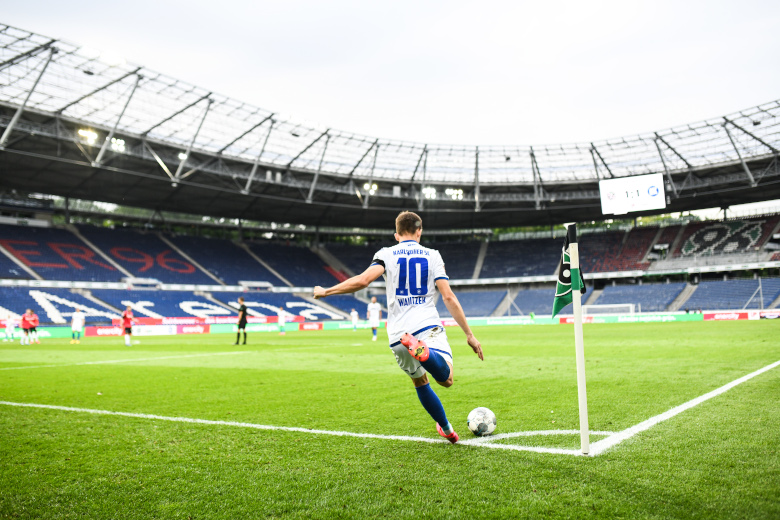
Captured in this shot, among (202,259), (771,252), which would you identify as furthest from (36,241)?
(771,252)

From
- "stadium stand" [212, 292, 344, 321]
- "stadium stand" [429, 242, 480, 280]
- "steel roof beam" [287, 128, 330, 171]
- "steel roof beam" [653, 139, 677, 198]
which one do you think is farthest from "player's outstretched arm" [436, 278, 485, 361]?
"stadium stand" [429, 242, 480, 280]

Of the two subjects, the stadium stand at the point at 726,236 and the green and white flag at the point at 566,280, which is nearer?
the green and white flag at the point at 566,280

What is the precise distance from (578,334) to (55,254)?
48.8m

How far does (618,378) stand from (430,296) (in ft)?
19.0

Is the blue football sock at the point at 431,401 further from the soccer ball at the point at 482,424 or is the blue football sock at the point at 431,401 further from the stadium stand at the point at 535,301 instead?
the stadium stand at the point at 535,301

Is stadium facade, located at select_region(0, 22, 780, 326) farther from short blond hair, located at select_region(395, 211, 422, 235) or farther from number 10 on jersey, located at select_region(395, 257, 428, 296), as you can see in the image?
number 10 on jersey, located at select_region(395, 257, 428, 296)

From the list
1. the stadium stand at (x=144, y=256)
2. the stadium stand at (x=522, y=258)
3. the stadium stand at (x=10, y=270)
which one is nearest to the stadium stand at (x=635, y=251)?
the stadium stand at (x=522, y=258)

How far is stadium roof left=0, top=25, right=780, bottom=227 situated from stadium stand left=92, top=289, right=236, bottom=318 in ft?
31.4

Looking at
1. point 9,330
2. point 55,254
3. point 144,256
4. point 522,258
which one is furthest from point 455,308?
point 522,258

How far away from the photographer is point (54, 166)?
39688 mm

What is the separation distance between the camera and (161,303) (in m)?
42.7

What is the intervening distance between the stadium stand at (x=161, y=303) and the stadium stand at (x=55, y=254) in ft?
8.12

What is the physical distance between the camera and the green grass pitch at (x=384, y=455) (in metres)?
3.40

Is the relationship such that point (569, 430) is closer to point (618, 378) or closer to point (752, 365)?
point (618, 378)
